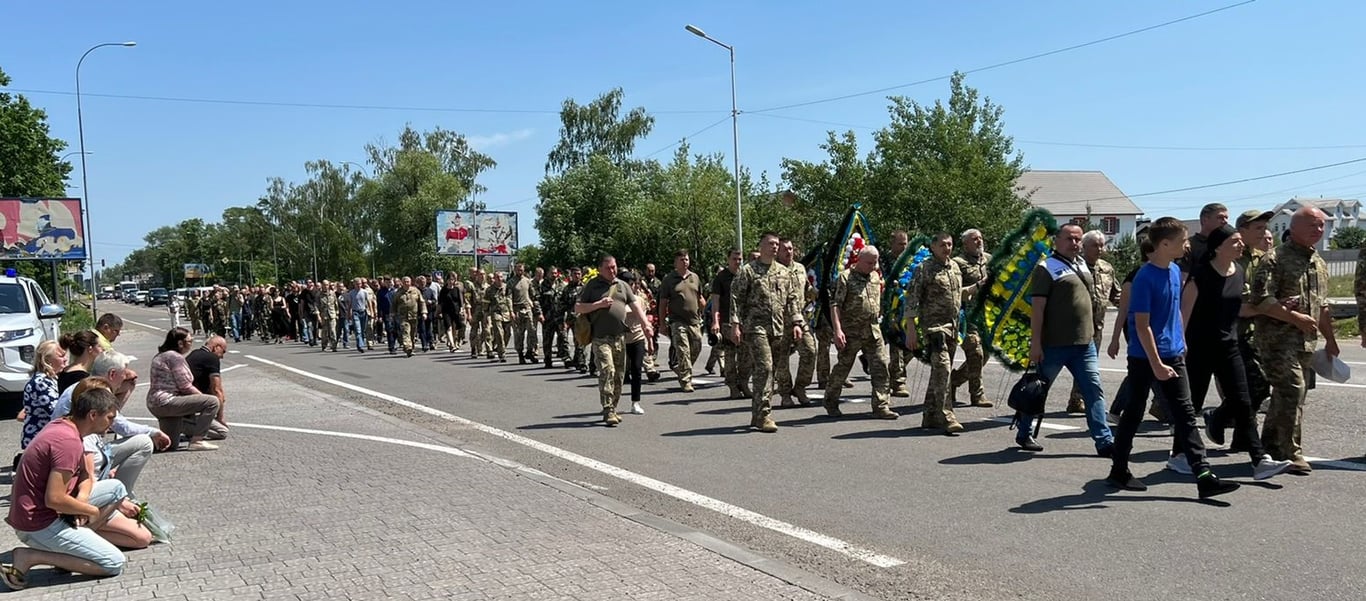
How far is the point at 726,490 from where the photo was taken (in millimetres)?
7055

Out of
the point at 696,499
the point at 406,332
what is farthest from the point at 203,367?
the point at 406,332

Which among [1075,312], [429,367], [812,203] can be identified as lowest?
→ [429,367]

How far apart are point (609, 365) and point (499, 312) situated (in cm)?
959

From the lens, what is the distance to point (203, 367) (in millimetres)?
9438

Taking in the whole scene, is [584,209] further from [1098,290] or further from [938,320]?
[938,320]

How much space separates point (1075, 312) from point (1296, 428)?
158 cm

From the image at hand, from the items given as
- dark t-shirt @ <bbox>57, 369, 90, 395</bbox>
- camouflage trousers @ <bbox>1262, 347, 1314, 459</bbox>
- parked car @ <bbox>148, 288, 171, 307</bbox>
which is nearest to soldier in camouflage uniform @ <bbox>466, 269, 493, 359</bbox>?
dark t-shirt @ <bbox>57, 369, 90, 395</bbox>

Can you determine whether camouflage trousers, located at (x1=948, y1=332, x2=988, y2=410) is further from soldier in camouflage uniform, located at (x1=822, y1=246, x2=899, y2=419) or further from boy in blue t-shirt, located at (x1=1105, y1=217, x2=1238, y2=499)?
boy in blue t-shirt, located at (x1=1105, y1=217, x2=1238, y2=499)

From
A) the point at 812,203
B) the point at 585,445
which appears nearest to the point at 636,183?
the point at 812,203

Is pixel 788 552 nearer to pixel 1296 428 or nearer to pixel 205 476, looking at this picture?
pixel 1296 428

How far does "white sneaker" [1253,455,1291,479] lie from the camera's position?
21.4ft

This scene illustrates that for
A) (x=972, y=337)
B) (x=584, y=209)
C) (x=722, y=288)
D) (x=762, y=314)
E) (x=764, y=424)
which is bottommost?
(x=764, y=424)

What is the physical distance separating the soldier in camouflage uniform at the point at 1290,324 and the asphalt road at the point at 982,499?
0.31 metres

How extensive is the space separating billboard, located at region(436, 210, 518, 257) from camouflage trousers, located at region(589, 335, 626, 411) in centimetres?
4533
